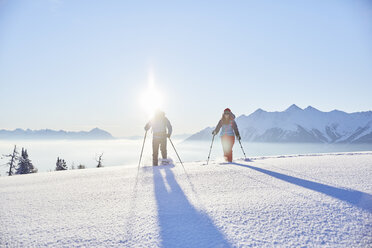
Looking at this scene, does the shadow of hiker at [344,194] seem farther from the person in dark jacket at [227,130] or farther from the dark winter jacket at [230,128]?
the dark winter jacket at [230,128]

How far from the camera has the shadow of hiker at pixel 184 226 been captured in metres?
2.10

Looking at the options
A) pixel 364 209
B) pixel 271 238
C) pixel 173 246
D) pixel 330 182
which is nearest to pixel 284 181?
pixel 330 182

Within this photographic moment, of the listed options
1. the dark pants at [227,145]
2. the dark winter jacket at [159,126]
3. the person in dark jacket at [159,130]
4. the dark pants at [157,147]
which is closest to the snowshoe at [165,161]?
the dark pants at [157,147]

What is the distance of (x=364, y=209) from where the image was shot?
275 cm

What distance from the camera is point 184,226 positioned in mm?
2412

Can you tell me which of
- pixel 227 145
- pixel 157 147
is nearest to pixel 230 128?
pixel 227 145

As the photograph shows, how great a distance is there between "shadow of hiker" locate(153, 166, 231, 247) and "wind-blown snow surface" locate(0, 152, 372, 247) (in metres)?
0.01

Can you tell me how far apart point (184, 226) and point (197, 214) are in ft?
1.19

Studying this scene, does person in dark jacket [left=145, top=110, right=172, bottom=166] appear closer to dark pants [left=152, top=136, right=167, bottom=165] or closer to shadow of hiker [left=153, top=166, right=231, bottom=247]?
dark pants [left=152, top=136, right=167, bottom=165]

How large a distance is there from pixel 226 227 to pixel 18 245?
231 centimetres

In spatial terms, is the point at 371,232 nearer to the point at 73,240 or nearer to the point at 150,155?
the point at 73,240

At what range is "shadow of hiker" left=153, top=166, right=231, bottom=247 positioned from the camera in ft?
6.88

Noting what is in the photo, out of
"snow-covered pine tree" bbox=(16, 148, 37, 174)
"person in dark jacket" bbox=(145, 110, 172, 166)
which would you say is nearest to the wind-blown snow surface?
"person in dark jacket" bbox=(145, 110, 172, 166)

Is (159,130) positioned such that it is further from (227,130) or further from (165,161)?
(227,130)
